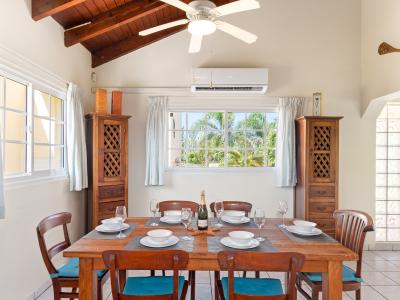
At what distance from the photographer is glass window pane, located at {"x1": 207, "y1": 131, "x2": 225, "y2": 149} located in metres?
3.96

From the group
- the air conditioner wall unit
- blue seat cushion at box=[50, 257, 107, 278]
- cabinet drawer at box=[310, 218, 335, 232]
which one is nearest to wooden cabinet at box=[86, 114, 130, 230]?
the air conditioner wall unit

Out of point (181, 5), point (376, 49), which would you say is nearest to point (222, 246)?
point (181, 5)

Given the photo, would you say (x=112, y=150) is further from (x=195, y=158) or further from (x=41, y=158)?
(x=195, y=158)

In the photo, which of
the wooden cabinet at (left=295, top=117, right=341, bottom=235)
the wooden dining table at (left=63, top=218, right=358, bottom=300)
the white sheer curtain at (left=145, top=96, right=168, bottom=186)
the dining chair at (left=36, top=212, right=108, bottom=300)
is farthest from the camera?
the white sheer curtain at (left=145, top=96, right=168, bottom=186)

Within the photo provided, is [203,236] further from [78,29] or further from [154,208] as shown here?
[78,29]

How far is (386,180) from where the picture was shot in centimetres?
397

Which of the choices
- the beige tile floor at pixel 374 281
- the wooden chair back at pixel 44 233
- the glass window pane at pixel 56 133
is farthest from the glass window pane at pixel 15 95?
the beige tile floor at pixel 374 281

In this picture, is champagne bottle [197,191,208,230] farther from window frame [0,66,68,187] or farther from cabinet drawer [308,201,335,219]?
cabinet drawer [308,201,335,219]

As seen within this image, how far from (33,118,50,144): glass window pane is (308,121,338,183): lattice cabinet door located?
3010 millimetres

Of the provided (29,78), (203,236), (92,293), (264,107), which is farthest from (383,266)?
(29,78)

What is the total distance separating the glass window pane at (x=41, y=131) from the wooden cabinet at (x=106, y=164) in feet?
1.72

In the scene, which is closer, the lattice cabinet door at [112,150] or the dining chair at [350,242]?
the dining chair at [350,242]

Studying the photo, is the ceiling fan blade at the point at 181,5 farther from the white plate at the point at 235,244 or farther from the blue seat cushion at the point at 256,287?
the blue seat cushion at the point at 256,287

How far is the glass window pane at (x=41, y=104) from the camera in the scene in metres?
2.74
